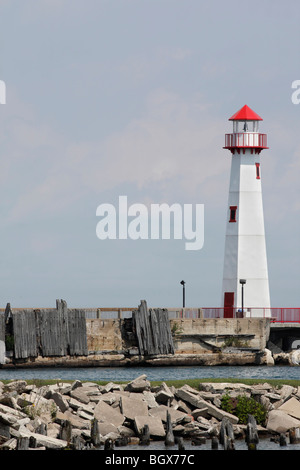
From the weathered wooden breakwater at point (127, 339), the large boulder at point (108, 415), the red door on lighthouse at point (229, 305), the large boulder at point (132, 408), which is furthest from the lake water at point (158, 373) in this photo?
the large boulder at point (108, 415)

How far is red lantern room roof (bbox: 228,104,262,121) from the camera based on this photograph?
55062mm

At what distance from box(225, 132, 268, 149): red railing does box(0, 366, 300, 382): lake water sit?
11656mm

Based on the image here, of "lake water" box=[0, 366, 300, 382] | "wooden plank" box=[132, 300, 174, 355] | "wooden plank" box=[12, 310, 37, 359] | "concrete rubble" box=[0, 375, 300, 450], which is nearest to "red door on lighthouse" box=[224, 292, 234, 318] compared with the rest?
"lake water" box=[0, 366, 300, 382]

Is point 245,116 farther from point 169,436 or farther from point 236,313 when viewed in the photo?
point 169,436

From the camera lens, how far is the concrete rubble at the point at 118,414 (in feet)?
75.6

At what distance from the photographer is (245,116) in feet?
181

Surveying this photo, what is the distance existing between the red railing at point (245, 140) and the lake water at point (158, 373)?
11.7 m

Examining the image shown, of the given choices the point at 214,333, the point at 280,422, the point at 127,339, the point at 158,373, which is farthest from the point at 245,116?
the point at 280,422

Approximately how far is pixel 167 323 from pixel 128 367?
2.84 m

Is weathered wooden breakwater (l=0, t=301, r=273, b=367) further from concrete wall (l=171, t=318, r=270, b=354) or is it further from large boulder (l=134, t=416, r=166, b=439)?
large boulder (l=134, t=416, r=166, b=439)
